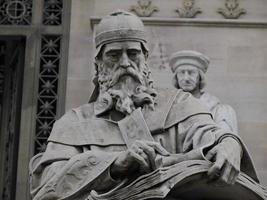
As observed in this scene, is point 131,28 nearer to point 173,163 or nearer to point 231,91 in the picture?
point 173,163

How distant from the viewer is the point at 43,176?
8.96m

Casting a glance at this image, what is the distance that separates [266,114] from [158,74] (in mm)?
1020

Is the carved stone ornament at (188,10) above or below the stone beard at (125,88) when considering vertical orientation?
above

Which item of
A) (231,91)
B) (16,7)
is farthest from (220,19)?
(16,7)

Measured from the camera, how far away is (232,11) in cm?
1465

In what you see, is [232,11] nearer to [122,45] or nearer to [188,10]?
[188,10]

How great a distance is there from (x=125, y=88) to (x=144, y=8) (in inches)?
215

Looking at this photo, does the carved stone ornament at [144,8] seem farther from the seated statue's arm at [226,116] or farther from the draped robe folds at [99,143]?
the draped robe folds at [99,143]

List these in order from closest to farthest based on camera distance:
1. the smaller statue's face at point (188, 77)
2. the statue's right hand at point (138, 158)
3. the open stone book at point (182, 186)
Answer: the open stone book at point (182, 186) → the statue's right hand at point (138, 158) → the smaller statue's face at point (188, 77)

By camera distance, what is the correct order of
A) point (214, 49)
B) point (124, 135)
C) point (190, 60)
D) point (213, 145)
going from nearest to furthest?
point (213, 145)
point (124, 135)
point (190, 60)
point (214, 49)

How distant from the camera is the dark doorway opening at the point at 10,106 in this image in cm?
1463

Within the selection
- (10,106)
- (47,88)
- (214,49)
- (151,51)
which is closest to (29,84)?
(47,88)

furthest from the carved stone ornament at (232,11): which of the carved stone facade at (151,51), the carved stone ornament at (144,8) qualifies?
the carved stone ornament at (144,8)

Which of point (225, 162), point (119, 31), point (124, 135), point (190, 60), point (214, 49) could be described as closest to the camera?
point (225, 162)
